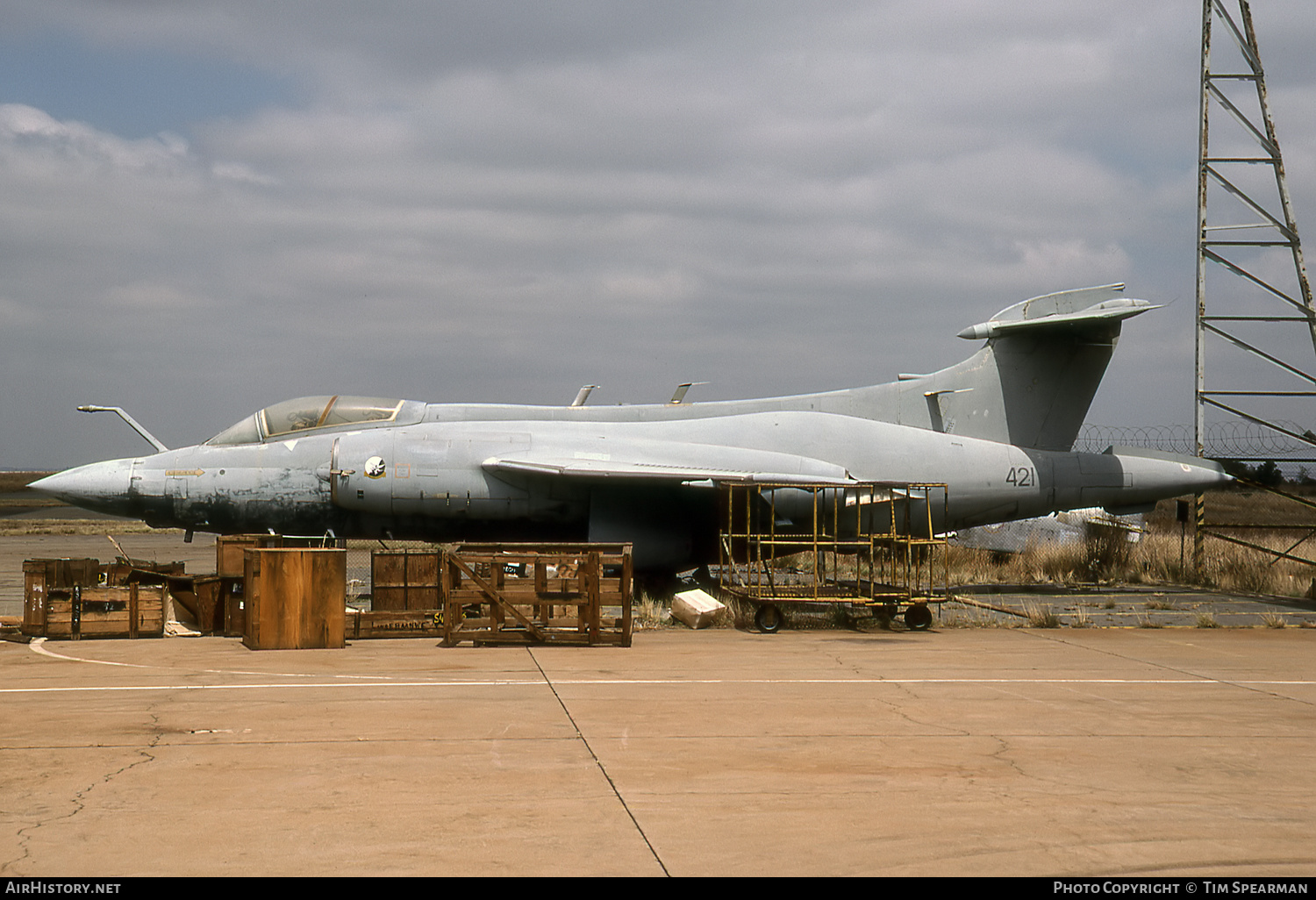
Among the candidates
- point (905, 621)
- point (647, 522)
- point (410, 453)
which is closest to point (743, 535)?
point (647, 522)

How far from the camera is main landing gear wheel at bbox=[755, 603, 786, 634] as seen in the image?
1494cm

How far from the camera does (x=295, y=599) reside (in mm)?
12633

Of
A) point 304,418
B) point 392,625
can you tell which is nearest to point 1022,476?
point 392,625

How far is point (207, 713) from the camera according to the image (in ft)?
28.0

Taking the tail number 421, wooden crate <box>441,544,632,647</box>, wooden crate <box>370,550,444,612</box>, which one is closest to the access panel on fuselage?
wooden crate <box>370,550,444,612</box>

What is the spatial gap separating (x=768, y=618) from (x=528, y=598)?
3.50 metres

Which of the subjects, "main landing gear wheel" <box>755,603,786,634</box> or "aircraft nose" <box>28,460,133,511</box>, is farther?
"aircraft nose" <box>28,460,133,511</box>

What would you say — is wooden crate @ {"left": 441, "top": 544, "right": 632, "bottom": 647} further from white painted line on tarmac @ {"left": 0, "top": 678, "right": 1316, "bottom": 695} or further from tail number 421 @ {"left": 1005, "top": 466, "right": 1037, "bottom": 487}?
tail number 421 @ {"left": 1005, "top": 466, "right": 1037, "bottom": 487}

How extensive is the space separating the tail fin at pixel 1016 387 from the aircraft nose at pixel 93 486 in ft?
41.9

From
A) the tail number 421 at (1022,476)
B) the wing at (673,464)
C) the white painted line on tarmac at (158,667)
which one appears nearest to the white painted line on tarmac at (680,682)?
the white painted line on tarmac at (158,667)

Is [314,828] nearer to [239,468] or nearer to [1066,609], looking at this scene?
[239,468]

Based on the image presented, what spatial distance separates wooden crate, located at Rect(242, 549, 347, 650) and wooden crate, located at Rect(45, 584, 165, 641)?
159 cm

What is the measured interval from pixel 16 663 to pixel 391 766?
6525mm

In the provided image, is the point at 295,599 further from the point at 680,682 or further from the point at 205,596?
the point at 680,682
